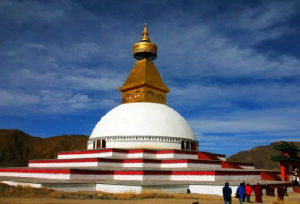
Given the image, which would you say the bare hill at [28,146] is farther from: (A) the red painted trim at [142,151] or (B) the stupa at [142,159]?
(A) the red painted trim at [142,151]

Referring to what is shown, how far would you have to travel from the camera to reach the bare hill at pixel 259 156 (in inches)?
2684

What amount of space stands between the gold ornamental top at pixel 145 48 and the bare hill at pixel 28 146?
33.1 m

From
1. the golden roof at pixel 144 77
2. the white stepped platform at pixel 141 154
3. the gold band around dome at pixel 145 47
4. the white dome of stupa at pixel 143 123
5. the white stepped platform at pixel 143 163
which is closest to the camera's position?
the white stepped platform at pixel 143 163

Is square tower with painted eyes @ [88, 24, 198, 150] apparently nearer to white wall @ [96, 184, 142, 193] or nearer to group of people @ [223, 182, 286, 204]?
white wall @ [96, 184, 142, 193]

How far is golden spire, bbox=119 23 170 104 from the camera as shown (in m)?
27.2

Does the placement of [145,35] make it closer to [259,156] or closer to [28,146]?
[28,146]

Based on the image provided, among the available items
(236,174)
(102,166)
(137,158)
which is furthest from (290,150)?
(102,166)

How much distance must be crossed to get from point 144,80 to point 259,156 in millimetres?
55447

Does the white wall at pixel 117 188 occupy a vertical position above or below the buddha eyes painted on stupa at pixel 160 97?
below

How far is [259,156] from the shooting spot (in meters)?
73.1

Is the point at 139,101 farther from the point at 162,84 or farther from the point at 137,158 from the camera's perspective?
the point at 137,158

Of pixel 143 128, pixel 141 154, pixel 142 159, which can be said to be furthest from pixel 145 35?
pixel 142 159

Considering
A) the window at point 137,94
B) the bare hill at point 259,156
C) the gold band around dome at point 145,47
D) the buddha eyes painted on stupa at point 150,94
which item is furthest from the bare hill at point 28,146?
the bare hill at point 259,156

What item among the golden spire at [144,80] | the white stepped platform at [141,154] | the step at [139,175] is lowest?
the step at [139,175]
